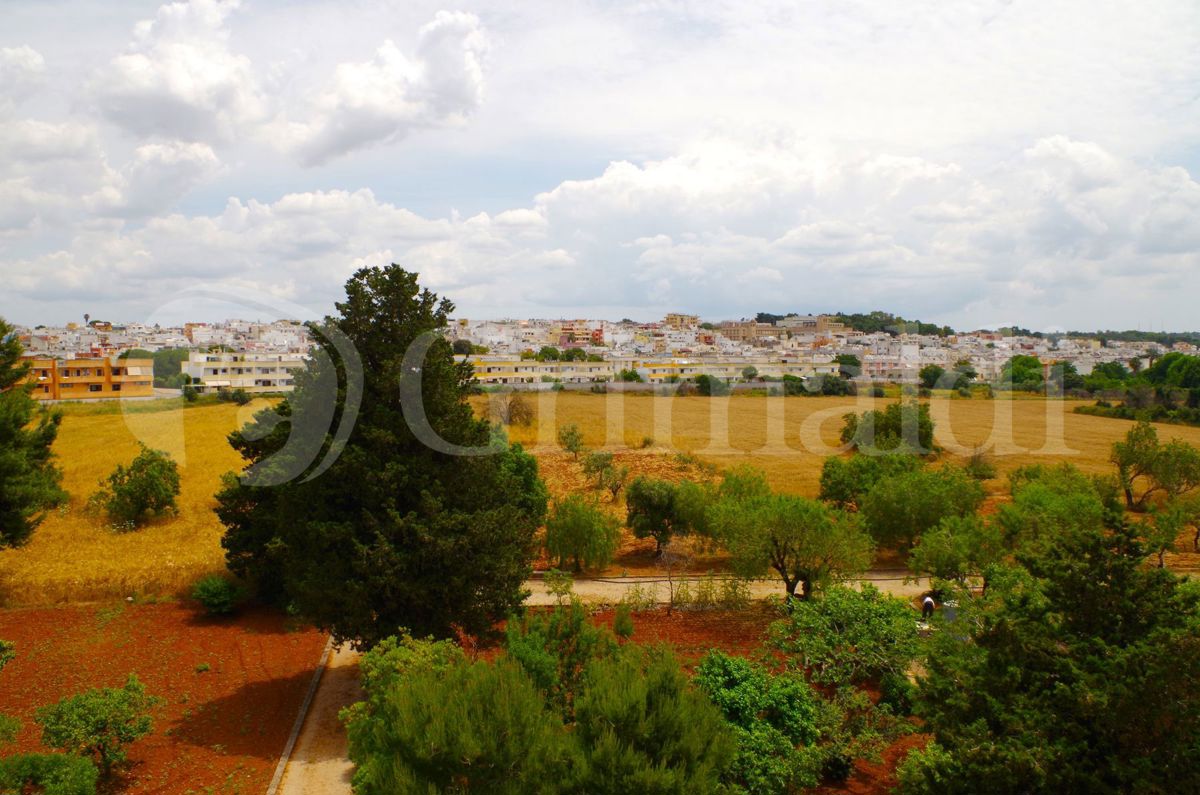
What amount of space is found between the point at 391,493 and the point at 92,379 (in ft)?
189

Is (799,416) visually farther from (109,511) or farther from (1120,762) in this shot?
(1120,762)

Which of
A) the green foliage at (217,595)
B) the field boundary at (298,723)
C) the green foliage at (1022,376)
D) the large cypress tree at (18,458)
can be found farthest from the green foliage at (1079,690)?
the green foliage at (1022,376)

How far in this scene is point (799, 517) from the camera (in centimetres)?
1583

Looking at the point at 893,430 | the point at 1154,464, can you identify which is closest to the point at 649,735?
the point at 893,430

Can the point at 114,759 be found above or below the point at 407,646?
below

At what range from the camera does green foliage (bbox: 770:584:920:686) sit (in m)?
10.6

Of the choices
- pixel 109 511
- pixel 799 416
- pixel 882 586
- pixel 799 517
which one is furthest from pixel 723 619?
pixel 799 416

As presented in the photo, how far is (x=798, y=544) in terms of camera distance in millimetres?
16188

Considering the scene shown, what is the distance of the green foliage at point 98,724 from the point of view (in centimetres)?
909

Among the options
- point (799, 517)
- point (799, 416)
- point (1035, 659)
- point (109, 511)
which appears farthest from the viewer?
point (799, 416)

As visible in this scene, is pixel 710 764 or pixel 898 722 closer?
pixel 710 764

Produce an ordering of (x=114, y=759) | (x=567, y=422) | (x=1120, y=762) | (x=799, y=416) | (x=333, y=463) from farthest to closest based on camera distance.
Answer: (x=799, y=416) < (x=567, y=422) < (x=333, y=463) < (x=114, y=759) < (x=1120, y=762)

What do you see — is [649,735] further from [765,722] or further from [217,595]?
[217,595]

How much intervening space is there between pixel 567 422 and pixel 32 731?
119 feet
